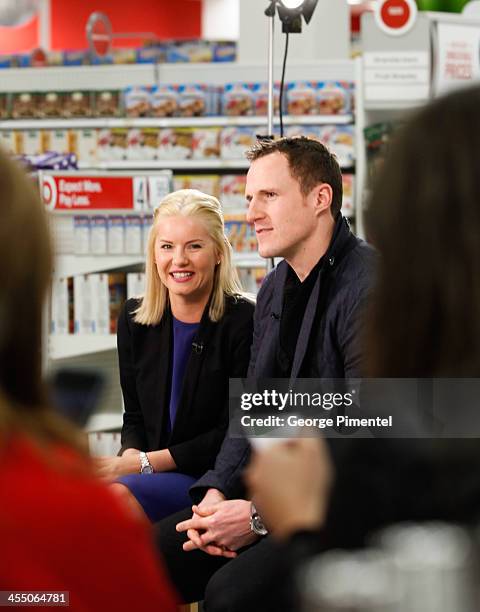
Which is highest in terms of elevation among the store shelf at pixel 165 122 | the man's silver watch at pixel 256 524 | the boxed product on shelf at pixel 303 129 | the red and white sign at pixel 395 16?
the red and white sign at pixel 395 16

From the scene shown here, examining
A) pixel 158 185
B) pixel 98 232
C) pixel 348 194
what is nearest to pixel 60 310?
pixel 98 232

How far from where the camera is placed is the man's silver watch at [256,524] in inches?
80.4

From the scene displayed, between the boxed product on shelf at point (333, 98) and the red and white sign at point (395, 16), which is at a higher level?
the red and white sign at point (395, 16)

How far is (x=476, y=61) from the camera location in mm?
4457

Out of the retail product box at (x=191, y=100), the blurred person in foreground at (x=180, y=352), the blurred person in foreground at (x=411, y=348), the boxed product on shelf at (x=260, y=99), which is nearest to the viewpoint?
the blurred person in foreground at (x=411, y=348)

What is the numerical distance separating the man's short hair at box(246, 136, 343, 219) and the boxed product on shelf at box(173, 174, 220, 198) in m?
2.76

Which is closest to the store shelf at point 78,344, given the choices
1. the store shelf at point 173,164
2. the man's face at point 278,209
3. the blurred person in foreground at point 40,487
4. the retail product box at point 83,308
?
the retail product box at point 83,308

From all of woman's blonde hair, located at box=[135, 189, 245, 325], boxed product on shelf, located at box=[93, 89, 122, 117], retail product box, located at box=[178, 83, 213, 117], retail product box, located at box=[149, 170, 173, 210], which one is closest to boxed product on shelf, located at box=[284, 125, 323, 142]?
retail product box, located at box=[178, 83, 213, 117]

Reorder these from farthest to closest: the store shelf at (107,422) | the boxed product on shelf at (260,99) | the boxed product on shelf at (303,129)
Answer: the boxed product on shelf at (260,99) < the boxed product on shelf at (303,129) < the store shelf at (107,422)

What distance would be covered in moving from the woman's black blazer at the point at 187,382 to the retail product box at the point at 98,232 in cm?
142

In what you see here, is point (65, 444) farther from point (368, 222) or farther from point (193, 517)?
point (193, 517)

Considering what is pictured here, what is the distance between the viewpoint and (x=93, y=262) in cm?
401

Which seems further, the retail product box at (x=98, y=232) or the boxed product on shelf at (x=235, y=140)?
the boxed product on shelf at (x=235, y=140)

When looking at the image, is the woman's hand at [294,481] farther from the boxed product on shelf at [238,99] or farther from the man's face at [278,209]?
the boxed product on shelf at [238,99]
